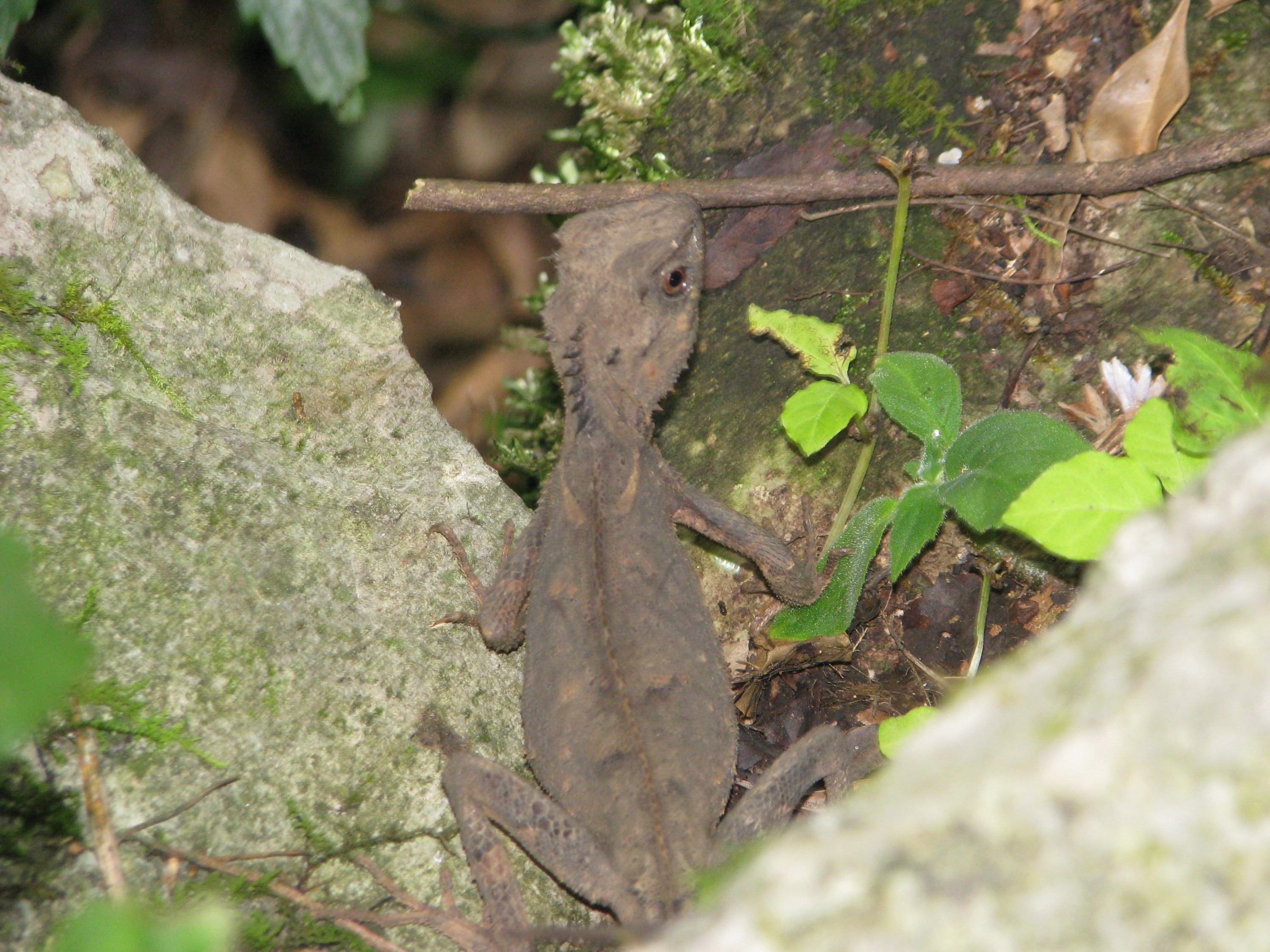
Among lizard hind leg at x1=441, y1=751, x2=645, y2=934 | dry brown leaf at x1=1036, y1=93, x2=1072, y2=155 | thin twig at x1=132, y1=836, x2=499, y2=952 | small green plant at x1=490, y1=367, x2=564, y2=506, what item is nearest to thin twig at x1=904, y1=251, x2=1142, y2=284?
dry brown leaf at x1=1036, y1=93, x2=1072, y2=155

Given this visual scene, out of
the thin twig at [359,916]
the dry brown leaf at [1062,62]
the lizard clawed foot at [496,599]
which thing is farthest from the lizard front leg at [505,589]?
the dry brown leaf at [1062,62]

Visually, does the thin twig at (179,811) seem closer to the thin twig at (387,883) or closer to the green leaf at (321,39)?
the thin twig at (387,883)

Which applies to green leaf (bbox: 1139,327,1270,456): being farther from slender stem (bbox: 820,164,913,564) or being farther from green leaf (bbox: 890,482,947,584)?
slender stem (bbox: 820,164,913,564)

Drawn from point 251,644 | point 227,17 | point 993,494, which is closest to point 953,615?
point 993,494

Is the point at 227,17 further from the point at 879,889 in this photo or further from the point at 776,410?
the point at 879,889

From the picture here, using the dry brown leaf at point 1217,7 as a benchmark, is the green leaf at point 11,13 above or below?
above

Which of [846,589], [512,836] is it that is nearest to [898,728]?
[846,589]
